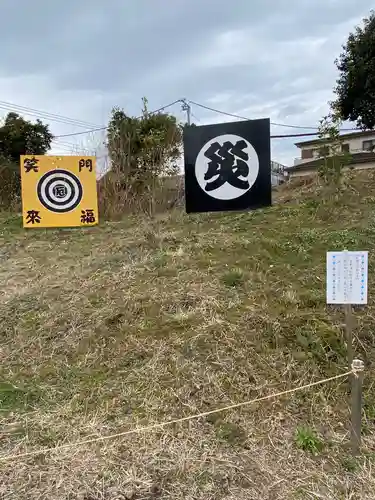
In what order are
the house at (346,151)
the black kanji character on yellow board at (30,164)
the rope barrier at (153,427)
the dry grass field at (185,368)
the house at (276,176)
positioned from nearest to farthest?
the dry grass field at (185,368) → the rope barrier at (153,427) → the house at (346,151) → the black kanji character on yellow board at (30,164) → the house at (276,176)

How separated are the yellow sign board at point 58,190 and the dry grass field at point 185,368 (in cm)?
131

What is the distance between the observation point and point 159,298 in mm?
3520

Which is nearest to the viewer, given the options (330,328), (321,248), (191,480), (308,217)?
(191,480)

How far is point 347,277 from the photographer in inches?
96.1

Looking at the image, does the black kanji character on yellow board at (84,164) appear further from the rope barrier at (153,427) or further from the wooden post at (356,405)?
the wooden post at (356,405)

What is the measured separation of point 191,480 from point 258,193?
302cm

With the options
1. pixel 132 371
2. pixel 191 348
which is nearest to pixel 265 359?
pixel 191 348

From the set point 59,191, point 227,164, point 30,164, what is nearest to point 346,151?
point 227,164

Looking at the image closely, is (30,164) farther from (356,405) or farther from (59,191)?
(356,405)

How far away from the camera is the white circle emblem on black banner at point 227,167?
4.44m

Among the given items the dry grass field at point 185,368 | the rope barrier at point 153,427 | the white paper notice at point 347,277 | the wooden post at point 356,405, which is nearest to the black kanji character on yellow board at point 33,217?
the dry grass field at point 185,368

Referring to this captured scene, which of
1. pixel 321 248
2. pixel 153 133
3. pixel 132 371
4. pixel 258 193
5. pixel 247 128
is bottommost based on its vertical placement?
pixel 132 371

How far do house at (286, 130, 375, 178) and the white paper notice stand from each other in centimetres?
346

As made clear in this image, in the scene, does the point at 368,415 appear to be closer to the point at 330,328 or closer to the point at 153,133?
the point at 330,328
